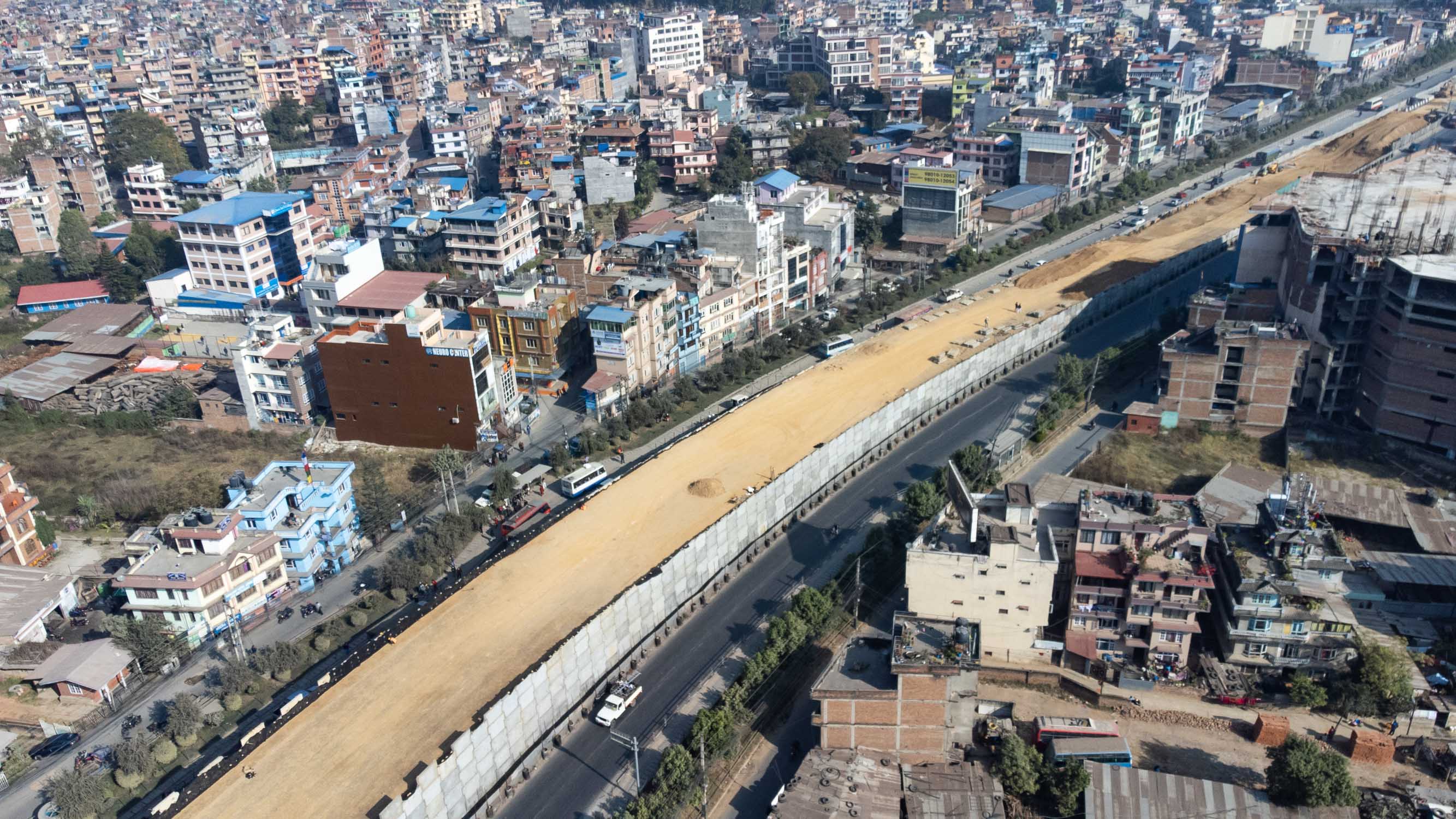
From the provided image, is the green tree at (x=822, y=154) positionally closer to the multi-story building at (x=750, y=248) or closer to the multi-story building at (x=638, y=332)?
the multi-story building at (x=750, y=248)

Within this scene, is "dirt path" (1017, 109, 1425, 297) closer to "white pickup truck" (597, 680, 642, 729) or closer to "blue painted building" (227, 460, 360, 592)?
"white pickup truck" (597, 680, 642, 729)

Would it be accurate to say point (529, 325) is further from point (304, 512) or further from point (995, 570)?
point (995, 570)

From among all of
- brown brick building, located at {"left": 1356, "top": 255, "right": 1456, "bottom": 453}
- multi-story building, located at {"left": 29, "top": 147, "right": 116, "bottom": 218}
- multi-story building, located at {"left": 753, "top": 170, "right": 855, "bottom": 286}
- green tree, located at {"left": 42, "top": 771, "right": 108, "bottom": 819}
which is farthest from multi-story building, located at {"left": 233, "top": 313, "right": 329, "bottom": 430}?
brown brick building, located at {"left": 1356, "top": 255, "right": 1456, "bottom": 453}

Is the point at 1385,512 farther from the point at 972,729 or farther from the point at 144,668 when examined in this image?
the point at 144,668

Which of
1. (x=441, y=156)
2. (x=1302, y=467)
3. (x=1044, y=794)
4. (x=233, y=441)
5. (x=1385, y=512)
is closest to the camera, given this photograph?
(x=1044, y=794)

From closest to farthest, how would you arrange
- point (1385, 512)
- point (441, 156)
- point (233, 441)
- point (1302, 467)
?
1. point (1385, 512)
2. point (1302, 467)
3. point (233, 441)
4. point (441, 156)

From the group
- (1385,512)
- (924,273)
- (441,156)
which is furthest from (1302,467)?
(441,156)

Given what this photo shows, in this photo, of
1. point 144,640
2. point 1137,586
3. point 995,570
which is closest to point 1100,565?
point 1137,586
